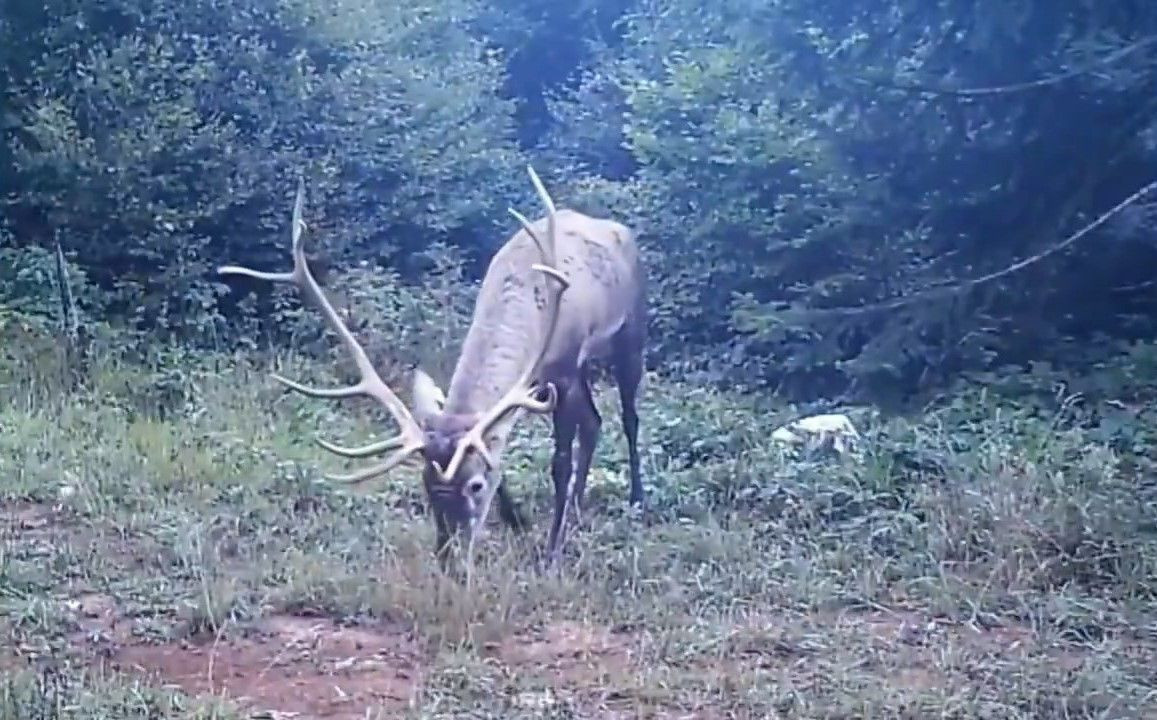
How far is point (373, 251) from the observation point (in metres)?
14.3

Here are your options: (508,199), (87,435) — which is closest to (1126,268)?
(87,435)

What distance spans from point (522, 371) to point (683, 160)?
5.81 metres

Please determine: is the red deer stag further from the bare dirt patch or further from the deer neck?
the bare dirt patch

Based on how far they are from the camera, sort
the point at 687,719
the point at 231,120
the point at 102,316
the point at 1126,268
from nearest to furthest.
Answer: the point at 687,719 → the point at 1126,268 → the point at 102,316 → the point at 231,120

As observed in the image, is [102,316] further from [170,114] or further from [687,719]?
[687,719]

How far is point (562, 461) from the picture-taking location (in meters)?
7.41

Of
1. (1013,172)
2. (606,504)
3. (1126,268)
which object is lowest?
(606,504)

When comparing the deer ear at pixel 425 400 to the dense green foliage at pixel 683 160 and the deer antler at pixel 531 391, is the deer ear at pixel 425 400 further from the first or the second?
the dense green foliage at pixel 683 160

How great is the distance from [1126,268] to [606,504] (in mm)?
3650

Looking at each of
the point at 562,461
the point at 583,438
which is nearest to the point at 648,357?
the point at 583,438

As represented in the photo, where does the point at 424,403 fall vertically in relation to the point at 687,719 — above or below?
above

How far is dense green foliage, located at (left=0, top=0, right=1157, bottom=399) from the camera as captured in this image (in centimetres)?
925

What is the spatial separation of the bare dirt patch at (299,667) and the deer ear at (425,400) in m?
1.01

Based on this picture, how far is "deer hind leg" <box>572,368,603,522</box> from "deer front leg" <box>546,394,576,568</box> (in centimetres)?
8
